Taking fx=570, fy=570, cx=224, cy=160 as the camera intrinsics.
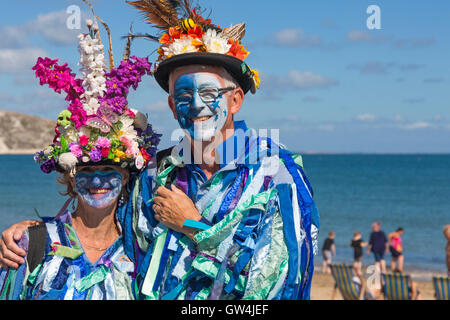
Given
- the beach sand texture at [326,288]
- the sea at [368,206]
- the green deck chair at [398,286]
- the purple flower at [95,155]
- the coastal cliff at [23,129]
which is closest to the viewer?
the purple flower at [95,155]

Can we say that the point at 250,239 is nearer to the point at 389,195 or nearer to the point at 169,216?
the point at 169,216

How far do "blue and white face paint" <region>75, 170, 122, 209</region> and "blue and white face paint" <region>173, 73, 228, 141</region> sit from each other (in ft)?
1.99

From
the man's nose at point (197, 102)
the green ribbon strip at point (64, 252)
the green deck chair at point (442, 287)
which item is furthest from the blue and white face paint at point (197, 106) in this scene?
the green deck chair at point (442, 287)

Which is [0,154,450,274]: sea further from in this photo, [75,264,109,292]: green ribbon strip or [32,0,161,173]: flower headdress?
[75,264,109,292]: green ribbon strip

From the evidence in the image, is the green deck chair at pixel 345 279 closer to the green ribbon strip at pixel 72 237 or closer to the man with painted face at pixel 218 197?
the man with painted face at pixel 218 197

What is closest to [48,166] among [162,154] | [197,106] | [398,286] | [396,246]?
[162,154]

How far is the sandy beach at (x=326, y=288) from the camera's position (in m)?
14.0

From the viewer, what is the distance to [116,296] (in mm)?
3422

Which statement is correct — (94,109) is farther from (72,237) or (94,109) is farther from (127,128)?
(72,237)

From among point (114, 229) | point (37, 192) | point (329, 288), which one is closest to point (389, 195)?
point (37, 192)

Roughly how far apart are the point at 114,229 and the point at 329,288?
12153mm

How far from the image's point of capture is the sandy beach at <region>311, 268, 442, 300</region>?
1398 cm

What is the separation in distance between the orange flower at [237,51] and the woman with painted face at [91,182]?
55 centimetres

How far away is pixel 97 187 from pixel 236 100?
1032 millimetres
